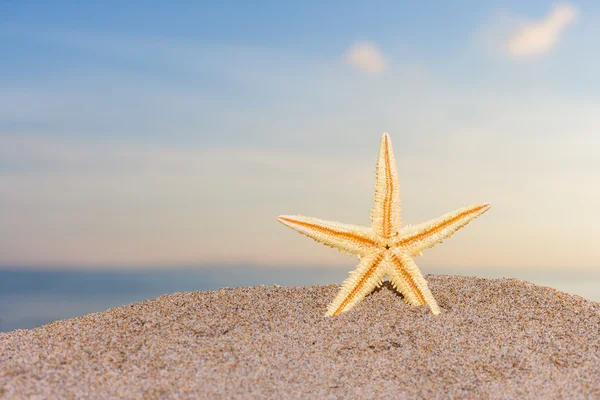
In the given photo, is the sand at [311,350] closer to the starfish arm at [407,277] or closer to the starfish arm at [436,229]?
the starfish arm at [407,277]

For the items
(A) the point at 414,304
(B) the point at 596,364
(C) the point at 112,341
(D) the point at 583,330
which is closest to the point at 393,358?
(A) the point at 414,304

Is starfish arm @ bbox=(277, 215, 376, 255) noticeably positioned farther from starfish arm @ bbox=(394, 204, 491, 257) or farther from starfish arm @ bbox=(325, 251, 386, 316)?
starfish arm @ bbox=(394, 204, 491, 257)

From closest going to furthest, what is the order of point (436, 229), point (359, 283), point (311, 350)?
1. point (311, 350)
2. point (359, 283)
3. point (436, 229)

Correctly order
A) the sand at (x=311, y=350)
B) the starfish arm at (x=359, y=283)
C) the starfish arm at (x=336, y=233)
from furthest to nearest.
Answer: the starfish arm at (x=336, y=233)
the starfish arm at (x=359, y=283)
the sand at (x=311, y=350)

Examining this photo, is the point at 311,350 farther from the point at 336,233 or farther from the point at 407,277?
the point at 407,277

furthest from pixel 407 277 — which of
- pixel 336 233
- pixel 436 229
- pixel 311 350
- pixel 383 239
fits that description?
pixel 311 350

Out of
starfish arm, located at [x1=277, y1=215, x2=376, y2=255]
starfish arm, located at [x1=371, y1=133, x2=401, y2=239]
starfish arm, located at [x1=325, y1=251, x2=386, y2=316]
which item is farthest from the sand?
starfish arm, located at [x1=371, y1=133, x2=401, y2=239]

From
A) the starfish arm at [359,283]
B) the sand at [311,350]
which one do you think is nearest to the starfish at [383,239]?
the starfish arm at [359,283]

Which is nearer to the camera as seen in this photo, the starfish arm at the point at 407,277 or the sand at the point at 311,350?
the sand at the point at 311,350
